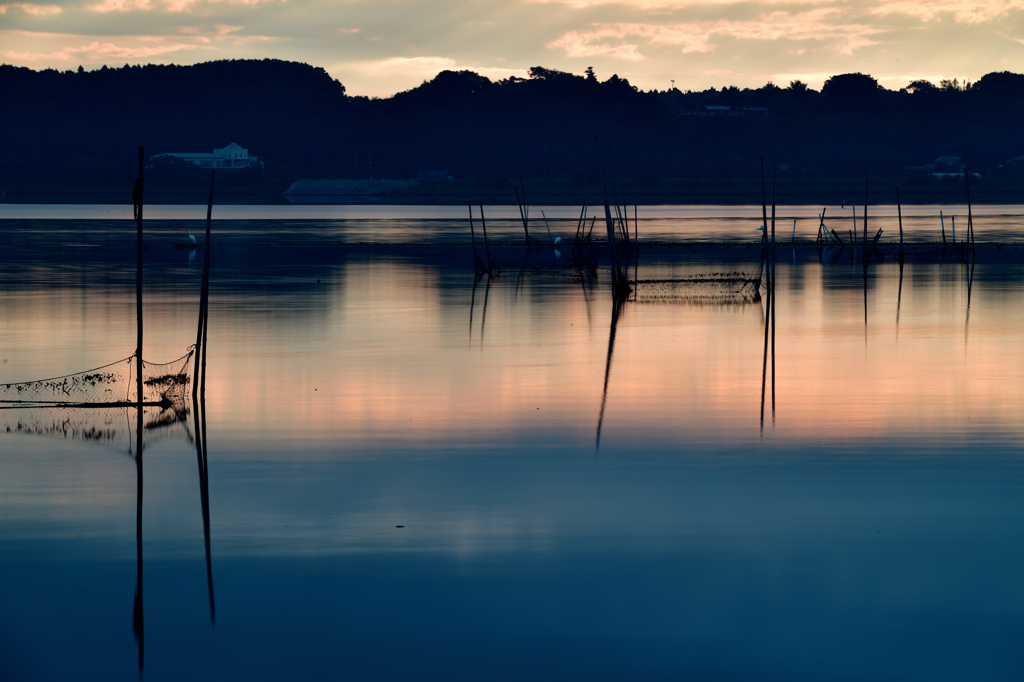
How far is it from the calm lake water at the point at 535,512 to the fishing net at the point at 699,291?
7652mm

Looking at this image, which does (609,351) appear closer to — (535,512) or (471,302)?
(471,302)

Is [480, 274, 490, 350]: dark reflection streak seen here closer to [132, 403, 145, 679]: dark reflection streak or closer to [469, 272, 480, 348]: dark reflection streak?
[469, 272, 480, 348]: dark reflection streak

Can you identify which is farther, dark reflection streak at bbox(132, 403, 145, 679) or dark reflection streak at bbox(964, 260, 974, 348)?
dark reflection streak at bbox(964, 260, 974, 348)

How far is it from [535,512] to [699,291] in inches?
1057

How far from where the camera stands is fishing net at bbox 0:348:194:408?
18562 millimetres

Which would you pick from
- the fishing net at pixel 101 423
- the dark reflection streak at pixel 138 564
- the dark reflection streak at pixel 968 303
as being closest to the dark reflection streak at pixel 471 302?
the fishing net at pixel 101 423

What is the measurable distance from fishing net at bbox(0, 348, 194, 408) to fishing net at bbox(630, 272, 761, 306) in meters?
18.4

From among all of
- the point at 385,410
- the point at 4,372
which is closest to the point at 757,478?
the point at 385,410

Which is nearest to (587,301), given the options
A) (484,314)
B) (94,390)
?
(484,314)

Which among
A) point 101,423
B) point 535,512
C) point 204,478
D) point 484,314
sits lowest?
point 535,512

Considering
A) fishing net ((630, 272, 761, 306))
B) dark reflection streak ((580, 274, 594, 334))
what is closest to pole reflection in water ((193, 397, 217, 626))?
dark reflection streak ((580, 274, 594, 334))

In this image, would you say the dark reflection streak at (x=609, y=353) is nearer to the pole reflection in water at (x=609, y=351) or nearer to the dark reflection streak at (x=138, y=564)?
the pole reflection in water at (x=609, y=351)

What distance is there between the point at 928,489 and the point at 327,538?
21.4 ft

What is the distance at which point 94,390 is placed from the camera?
64.5 feet
